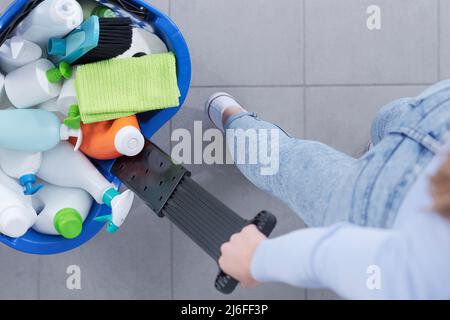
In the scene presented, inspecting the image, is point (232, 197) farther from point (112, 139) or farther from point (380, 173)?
point (380, 173)

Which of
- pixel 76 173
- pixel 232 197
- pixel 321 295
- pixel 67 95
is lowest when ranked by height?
Result: pixel 321 295

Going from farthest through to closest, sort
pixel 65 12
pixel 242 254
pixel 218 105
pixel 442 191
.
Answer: pixel 218 105 < pixel 65 12 < pixel 242 254 < pixel 442 191

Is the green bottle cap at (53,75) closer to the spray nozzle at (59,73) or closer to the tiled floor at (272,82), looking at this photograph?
the spray nozzle at (59,73)

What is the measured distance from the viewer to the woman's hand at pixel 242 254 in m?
0.55

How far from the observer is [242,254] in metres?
0.56

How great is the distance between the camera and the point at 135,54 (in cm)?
79

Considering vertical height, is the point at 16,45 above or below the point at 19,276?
above

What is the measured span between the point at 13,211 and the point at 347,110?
669 mm

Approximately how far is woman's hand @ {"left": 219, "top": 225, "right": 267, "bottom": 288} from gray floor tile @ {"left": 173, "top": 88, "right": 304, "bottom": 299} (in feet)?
1.40

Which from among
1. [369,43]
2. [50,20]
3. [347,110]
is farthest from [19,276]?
[369,43]

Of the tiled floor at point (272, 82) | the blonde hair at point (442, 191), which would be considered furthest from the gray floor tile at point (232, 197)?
the blonde hair at point (442, 191)

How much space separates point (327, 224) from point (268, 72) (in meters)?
0.53

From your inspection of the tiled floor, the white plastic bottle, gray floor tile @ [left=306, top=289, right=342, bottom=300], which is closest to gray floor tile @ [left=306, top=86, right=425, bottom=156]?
the tiled floor
